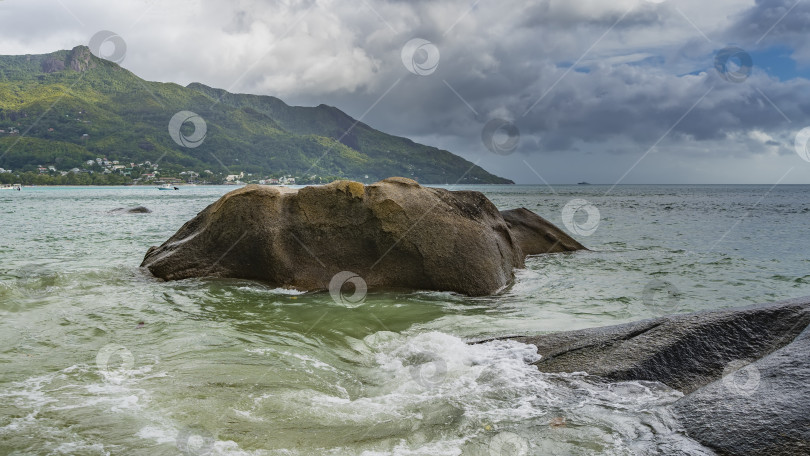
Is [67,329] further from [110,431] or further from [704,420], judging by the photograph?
[704,420]

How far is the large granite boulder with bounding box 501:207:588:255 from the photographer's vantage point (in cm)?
1591

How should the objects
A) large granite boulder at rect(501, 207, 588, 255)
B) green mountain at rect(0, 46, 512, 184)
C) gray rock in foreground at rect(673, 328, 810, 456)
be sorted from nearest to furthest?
gray rock in foreground at rect(673, 328, 810, 456) → large granite boulder at rect(501, 207, 588, 255) → green mountain at rect(0, 46, 512, 184)

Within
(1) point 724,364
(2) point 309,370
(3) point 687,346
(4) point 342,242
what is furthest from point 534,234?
(2) point 309,370

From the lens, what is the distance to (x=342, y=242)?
1034cm

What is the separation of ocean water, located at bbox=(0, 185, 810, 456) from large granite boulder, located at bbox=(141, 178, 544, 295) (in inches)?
18.8

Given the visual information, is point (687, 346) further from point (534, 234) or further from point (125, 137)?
point (125, 137)

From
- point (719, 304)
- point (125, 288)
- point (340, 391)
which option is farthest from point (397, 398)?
point (719, 304)

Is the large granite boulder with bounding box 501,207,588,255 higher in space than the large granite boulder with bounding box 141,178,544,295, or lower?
higher

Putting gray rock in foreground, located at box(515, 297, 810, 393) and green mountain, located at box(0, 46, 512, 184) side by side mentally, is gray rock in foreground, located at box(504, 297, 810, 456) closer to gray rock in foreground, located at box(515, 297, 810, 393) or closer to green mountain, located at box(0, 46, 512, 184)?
gray rock in foreground, located at box(515, 297, 810, 393)

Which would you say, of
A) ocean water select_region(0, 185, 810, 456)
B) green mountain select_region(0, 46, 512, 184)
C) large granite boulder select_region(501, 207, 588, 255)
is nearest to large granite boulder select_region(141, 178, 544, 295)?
ocean water select_region(0, 185, 810, 456)

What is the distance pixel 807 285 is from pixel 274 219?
12597 mm

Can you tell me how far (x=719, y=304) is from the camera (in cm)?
991

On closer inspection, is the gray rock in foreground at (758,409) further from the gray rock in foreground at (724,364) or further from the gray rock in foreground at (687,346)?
the gray rock in foreground at (687,346)

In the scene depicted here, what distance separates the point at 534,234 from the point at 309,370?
11958 millimetres
